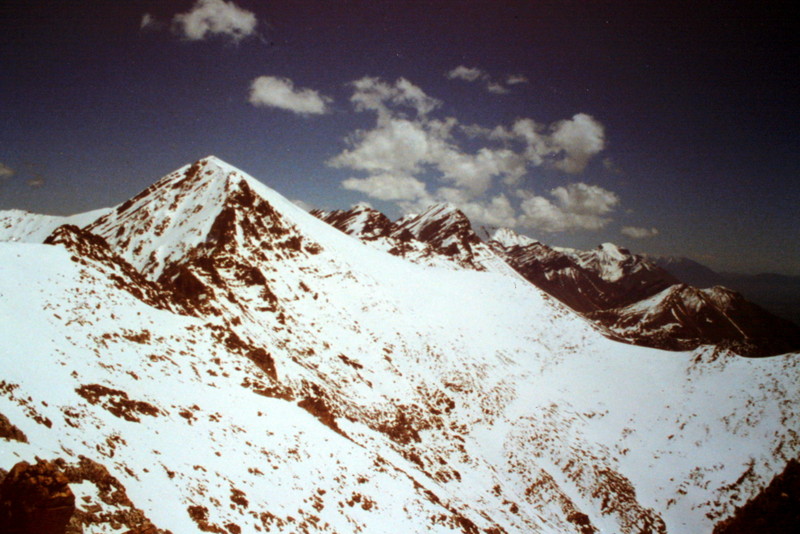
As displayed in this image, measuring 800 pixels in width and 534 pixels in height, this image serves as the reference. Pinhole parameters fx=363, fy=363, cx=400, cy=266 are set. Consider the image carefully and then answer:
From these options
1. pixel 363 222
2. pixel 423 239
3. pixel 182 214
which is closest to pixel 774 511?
pixel 182 214

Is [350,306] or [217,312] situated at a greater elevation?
[350,306]

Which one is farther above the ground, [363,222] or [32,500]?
[363,222]

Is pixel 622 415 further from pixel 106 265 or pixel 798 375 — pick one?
pixel 106 265

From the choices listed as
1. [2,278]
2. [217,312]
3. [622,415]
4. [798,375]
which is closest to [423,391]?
[217,312]

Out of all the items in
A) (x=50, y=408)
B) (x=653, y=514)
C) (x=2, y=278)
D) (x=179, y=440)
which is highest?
(x=2, y=278)

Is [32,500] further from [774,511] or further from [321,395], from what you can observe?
[774,511]

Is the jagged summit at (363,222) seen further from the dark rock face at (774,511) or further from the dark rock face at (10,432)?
the dark rock face at (10,432)
